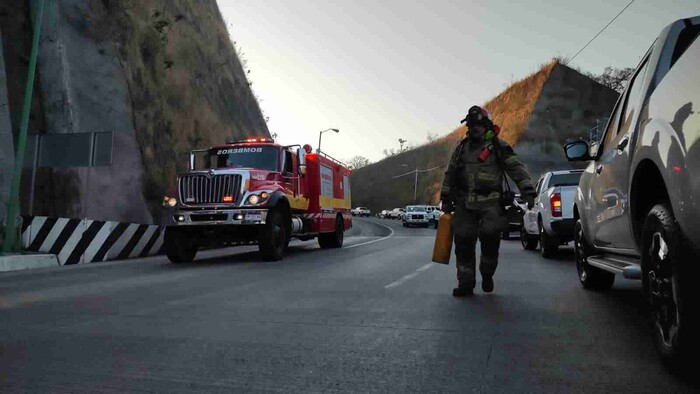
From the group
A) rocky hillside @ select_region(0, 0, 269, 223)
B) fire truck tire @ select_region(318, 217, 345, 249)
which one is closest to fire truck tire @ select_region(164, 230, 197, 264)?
rocky hillside @ select_region(0, 0, 269, 223)

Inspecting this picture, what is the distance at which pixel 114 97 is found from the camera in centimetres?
1944

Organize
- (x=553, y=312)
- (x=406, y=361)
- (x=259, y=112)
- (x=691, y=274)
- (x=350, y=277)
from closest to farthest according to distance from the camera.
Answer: (x=691, y=274) → (x=406, y=361) → (x=553, y=312) → (x=350, y=277) → (x=259, y=112)

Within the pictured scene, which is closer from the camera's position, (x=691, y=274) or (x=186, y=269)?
(x=691, y=274)

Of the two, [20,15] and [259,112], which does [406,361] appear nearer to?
[20,15]

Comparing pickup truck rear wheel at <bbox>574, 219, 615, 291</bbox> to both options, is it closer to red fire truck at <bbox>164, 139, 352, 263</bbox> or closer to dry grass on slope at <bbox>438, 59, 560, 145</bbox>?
red fire truck at <bbox>164, 139, 352, 263</bbox>

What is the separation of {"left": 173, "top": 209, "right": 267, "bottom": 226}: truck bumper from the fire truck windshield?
1579 mm

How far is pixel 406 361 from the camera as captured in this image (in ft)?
12.2

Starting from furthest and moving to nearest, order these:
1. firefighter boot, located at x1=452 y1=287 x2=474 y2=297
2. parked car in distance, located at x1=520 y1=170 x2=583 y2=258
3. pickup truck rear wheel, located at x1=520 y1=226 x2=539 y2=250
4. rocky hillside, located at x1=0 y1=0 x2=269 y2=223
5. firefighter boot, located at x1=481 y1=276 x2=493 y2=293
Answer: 1. rocky hillside, located at x1=0 y1=0 x2=269 y2=223
2. pickup truck rear wheel, located at x1=520 y1=226 x2=539 y2=250
3. parked car in distance, located at x1=520 y1=170 x2=583 y2=258
4. firefighter boot, located at x1=481 y1=276 x2=493 y2=293
5. firefighter boot, located at x1=452 y1=287 x2=474 y2=297

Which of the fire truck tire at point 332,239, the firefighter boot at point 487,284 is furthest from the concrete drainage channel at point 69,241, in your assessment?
the firefighter boot at point 487,284

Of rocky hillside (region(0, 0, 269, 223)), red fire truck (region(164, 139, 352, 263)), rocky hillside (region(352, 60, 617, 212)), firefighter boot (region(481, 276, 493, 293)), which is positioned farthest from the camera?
rocky hillside (region(352, 60, 617, 212))

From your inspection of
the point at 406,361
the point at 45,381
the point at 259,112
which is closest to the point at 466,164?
the point at 406,361

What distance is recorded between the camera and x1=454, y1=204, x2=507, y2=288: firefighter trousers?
20.9 ft

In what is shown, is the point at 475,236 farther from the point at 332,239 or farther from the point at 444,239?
the point at 332,239

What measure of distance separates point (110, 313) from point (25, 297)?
6.17ft
